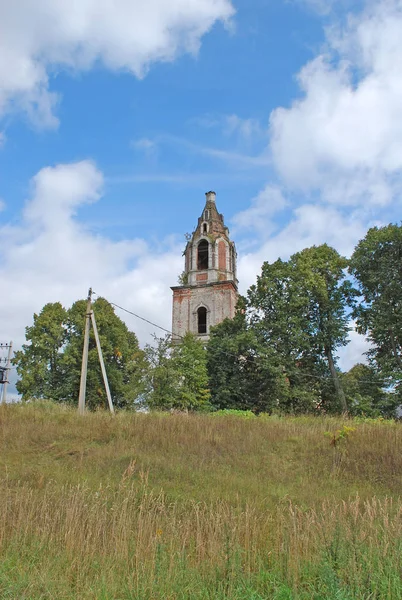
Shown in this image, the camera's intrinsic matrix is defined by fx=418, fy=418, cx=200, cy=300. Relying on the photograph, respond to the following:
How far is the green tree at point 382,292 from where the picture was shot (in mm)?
24797

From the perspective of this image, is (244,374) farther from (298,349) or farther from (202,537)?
(202,537)

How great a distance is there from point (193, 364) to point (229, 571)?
22.9m

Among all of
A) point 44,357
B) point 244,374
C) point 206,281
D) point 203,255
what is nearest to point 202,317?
point 206,281

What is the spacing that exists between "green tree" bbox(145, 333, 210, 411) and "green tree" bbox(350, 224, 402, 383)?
35.2ft

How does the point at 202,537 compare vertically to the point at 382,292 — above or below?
below

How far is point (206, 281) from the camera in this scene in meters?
36.1

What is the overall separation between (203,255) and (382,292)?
17101 mm

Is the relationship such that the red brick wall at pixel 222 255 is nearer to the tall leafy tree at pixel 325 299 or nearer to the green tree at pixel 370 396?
the tall leafy tree at pixel 325 299

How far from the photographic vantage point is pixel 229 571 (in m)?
3.67

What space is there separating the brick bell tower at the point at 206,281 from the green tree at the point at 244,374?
17.3 feet

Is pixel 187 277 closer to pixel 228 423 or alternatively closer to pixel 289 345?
pixel 289 345

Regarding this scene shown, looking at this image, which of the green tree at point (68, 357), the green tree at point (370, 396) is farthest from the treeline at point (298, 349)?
the green tree at point (68, 357)

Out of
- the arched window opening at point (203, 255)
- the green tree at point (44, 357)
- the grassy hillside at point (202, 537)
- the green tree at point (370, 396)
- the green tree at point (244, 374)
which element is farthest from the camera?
the arched window opening at point (203, 255)

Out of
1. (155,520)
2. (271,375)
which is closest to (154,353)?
(271,375)
